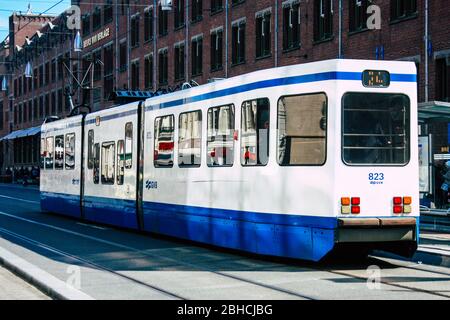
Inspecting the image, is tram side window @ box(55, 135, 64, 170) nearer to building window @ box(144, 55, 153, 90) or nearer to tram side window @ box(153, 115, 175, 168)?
tram side window @ box(153, 115, 175, 168)

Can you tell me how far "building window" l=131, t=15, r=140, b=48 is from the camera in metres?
51.8

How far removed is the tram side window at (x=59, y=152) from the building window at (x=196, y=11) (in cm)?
2013

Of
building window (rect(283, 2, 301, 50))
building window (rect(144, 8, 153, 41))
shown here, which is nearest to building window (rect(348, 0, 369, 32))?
building window (rect(283, 2, 301, 50))

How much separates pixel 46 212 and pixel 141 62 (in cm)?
2486

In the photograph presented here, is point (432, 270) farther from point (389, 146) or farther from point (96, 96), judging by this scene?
point (96, 96)

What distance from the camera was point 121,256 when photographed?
13812 millimetres

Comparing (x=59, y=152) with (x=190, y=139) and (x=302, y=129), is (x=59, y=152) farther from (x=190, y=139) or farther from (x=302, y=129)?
(x=302, y=129)

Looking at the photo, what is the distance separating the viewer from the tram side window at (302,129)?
38.3ft

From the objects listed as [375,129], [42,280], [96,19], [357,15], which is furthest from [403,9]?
[96,19]

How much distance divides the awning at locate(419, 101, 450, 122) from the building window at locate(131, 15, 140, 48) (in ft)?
117

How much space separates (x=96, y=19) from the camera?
6016 cm

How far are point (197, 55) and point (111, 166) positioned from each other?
80.8 ft
